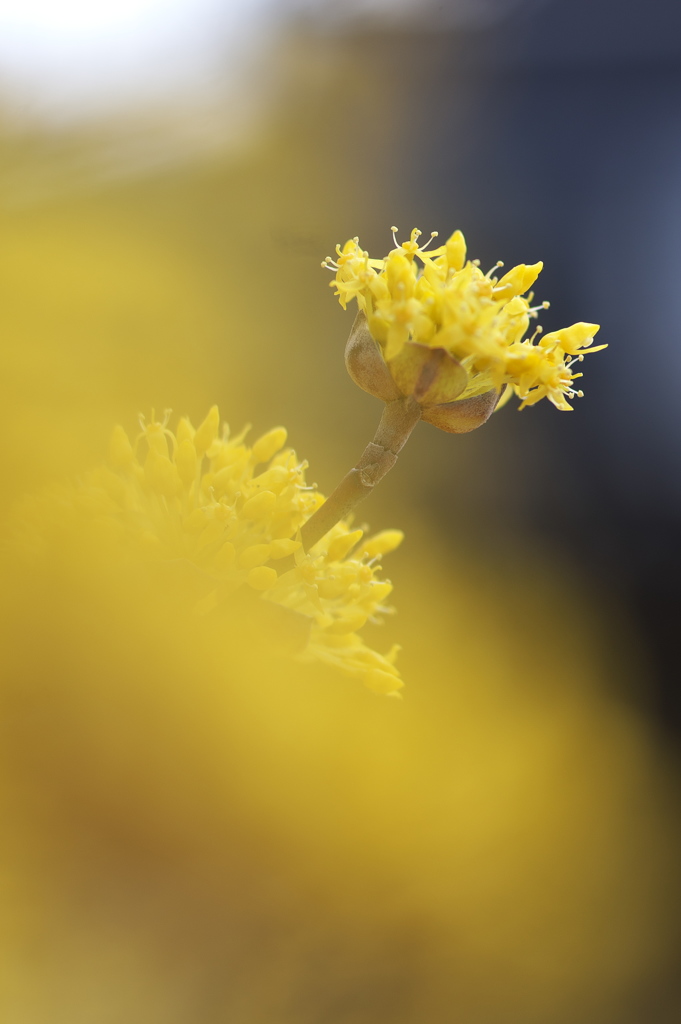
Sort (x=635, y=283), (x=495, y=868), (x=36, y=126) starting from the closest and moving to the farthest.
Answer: (x=36, y=126) < (x=495, y=868) < (x=635, y=283)

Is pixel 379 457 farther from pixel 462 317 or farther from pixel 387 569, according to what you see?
pixel 387 569

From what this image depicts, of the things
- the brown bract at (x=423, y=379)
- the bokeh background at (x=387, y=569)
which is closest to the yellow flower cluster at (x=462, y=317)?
the brown bract at (x=423, y=379)

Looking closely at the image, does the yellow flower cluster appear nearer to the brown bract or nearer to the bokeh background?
the brown bract

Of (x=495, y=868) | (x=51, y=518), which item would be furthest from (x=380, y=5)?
(x=495, y=868)

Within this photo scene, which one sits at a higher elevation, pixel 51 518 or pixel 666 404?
pixel 666 404

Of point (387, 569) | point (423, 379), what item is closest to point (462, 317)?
point (423, 379)

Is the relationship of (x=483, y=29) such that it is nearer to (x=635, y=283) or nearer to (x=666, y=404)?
(x=635, y=283)
